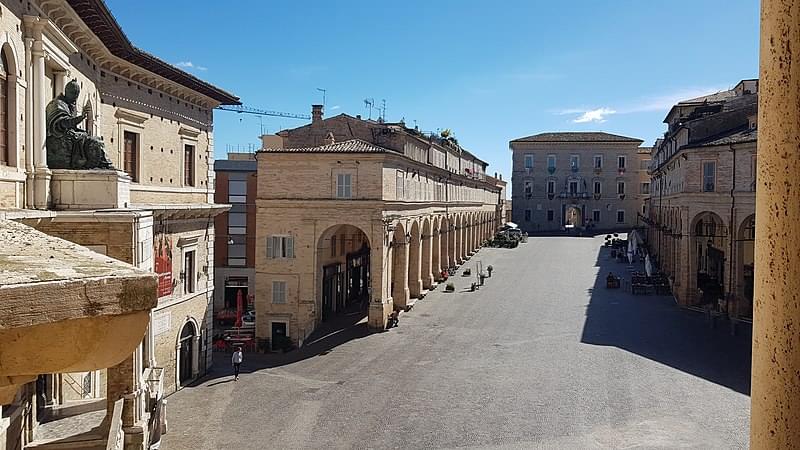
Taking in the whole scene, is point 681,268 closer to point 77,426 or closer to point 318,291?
point 318,291

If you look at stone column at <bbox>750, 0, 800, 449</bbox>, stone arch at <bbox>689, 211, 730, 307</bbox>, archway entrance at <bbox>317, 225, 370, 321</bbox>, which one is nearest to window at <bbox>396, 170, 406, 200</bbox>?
archway entrance at <bbox>317, 225, 370, 321</bbox>

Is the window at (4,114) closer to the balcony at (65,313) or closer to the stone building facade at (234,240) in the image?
the balcony at (65,313)

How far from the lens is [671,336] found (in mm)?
30438

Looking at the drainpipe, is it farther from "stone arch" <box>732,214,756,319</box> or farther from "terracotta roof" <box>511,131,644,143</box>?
"terracotta roof" <box>511,131,644,143</box>

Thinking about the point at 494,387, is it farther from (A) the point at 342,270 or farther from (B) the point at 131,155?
(A) the point at 342,270

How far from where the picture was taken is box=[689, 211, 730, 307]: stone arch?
37000mm

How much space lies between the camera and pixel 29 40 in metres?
12.9

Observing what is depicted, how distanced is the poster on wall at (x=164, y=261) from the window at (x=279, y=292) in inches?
450

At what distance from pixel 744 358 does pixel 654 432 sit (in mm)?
10403

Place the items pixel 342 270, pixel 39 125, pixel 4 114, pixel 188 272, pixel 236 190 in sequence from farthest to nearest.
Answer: pixel 236 190
pixel 342 270
pixel 188 272
pixel 39 125
pixel 4 114

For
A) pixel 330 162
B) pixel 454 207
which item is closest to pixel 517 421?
pixel 330 162

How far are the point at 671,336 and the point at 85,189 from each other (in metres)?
26.0

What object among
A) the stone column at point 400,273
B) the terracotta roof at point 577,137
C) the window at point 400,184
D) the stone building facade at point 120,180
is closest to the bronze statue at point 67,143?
the stone building facade at point 120,180

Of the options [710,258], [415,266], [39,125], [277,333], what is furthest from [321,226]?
[710,258]
